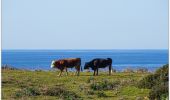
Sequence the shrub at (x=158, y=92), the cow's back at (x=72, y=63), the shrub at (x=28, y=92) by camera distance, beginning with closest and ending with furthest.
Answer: the shrub at (x=158, y=92), the shrub at (x=28, y=92), the cow's back at (x=72, y=63)

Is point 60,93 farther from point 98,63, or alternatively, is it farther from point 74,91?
point 98,63

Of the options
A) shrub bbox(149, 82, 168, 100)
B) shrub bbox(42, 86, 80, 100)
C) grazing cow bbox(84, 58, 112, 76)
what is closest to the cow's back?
grazing cow bbox(84, 58, 112, 76)

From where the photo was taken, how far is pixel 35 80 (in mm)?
23484

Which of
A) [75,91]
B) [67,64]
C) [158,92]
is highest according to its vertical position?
[67,64]

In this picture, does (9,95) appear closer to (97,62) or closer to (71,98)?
(71,98)

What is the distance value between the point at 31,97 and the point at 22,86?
3483mm

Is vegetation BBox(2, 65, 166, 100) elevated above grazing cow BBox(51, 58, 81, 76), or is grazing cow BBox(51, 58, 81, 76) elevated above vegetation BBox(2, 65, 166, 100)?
grazing cow BBox(51, 58, 81, 76)

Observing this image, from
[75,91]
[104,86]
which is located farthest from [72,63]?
[75,91]

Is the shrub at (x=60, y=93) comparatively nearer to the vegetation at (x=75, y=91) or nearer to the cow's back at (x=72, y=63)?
the vegetation at (x=75, y=91)

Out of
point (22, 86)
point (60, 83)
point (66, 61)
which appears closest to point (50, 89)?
point (22, 86)

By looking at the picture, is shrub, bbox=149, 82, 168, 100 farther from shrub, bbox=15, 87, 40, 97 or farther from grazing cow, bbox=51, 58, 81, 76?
grazing cow, bbox=51, 58, 81, 76

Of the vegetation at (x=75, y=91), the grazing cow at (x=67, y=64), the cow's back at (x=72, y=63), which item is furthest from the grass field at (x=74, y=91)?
the cow's back at (x=72, y=63)

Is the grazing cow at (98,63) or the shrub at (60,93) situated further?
the grazing cow at (98,63)

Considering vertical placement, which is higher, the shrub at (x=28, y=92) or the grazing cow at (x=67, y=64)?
the grazing cow at (x=67, y=64)
